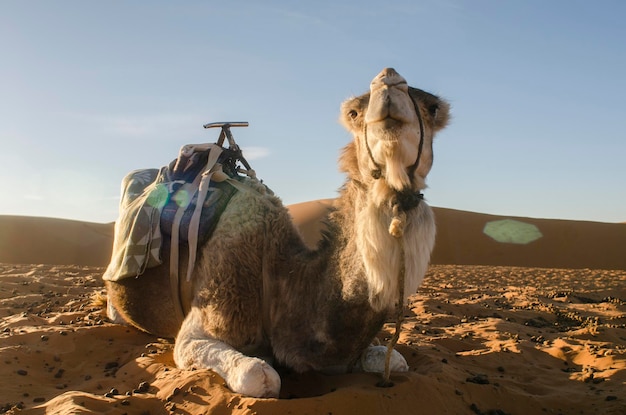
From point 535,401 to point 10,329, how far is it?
5048 millimetres

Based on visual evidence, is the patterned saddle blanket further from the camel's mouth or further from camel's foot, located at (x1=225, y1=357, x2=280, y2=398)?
the camel's mouth

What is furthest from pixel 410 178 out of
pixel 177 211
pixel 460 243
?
pixel 460 243

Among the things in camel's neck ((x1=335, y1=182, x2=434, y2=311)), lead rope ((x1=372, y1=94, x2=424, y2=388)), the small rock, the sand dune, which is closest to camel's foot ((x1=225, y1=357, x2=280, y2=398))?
camel's neck ((x1=335, y1=182, x2=434, y2=311))

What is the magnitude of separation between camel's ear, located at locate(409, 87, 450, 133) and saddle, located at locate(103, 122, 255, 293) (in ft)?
5.95

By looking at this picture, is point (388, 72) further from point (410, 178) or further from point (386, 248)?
point (386, 248)

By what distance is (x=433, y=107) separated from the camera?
11.0ft

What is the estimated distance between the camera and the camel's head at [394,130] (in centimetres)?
299

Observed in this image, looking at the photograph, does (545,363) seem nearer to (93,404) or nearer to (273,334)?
(273,334)

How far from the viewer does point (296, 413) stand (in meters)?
3.09

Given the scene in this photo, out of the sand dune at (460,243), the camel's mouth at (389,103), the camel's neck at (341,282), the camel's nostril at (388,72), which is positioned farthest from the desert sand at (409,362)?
the sand dune at (460,243)

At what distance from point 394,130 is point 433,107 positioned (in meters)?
0.51

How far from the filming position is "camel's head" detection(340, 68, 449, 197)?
2.99m

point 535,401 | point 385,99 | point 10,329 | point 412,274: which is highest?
point 385,99

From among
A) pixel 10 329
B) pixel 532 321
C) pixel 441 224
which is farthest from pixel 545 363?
pixel 441 224
